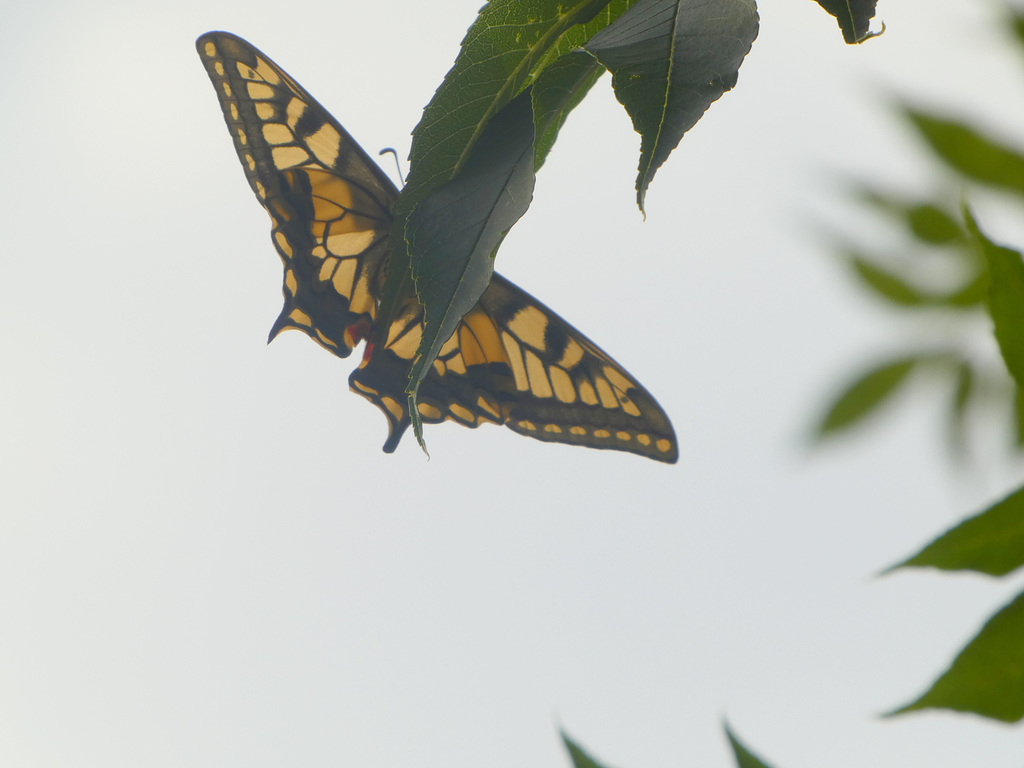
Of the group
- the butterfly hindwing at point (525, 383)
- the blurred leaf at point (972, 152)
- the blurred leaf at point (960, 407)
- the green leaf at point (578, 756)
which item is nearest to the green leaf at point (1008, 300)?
the green leaf at point (578, 756)

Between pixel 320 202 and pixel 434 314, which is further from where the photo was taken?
pixel 320 202

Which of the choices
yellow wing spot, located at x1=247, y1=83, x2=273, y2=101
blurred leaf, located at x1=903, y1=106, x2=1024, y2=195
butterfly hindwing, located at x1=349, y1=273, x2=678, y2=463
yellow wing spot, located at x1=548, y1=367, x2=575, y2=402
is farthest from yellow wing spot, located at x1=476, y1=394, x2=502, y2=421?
blurred leaf, located at x1=903, y1=106, x2=1024, y2=195

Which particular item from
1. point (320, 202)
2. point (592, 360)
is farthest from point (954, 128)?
point (320, 202)

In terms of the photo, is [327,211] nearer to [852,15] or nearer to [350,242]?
[350,242]

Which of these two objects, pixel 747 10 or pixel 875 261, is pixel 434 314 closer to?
pixel 747 10

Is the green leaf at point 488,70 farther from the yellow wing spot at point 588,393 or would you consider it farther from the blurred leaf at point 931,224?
the yellow wing spot at point 588,393

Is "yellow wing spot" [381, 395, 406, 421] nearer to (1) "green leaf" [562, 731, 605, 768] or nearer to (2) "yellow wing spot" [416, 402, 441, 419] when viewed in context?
(2) "yellow wing spot" [416, 402, 441, 419]
